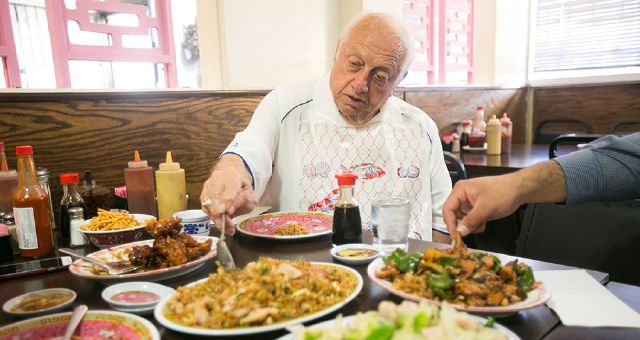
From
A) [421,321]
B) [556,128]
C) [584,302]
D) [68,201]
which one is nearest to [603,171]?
[584,302]

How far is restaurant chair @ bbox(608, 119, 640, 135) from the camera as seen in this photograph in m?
3.96

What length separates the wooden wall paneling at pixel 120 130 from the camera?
1898mm

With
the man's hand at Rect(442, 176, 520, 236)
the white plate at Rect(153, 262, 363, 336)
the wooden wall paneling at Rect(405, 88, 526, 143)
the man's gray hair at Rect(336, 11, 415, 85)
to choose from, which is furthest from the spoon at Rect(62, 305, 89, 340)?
the wooden wall paneling at Rect(405, 88, 526, 143)

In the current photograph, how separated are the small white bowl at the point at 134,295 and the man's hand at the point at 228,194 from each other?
0.33 meters

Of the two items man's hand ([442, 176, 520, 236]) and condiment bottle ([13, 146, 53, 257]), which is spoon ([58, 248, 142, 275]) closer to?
condiment bottle ([13, 146, 53, 257])

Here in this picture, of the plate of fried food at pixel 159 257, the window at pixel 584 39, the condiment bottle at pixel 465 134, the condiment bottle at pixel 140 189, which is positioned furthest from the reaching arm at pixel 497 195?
the window at pixel 584 39

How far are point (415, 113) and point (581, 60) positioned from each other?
3637mm

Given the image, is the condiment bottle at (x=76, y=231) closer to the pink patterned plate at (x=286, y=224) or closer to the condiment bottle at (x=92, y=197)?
the condiment bottle at (x=92, y=197)

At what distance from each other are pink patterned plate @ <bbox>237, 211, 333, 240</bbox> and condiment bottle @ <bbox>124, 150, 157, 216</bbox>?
46 centimetres

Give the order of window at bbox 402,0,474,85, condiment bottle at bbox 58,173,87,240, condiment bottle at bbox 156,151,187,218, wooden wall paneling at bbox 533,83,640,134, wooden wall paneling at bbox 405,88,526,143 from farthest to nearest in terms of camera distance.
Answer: wooden wall paneling at bbox 533,83,640,134
window at bbox 402,0,474,85
wooden wall paneling at bbox 405,88,526,143
condiment bottle at bbox 156,151,187,218
condiment bottle at bbox 58,173,87,240

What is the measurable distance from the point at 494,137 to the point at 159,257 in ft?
9.70

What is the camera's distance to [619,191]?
1.25 m

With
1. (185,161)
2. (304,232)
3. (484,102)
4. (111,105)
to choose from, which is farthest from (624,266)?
(484,102)

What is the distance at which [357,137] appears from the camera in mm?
1962
